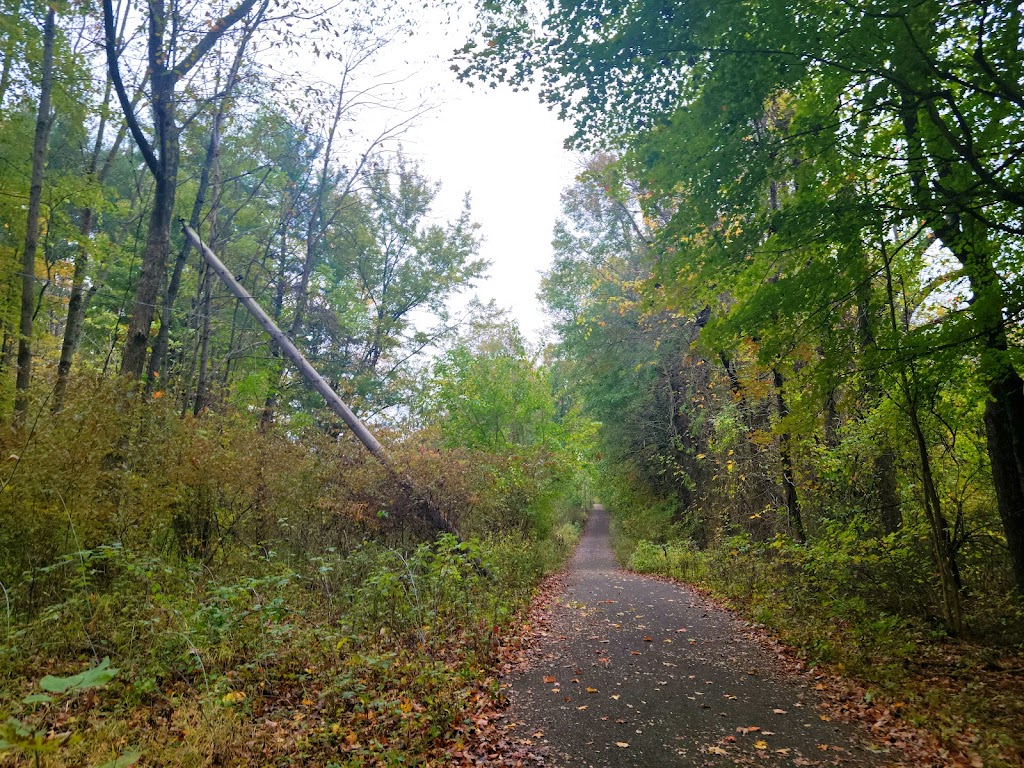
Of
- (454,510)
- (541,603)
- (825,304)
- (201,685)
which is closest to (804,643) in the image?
(825,304)

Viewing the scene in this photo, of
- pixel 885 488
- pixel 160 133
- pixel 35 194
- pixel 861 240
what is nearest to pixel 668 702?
pixel 861 240

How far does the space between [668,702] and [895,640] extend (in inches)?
121

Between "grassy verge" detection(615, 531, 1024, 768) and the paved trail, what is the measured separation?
626mm

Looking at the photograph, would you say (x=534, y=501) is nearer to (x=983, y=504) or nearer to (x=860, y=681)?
(x=983, y=504)

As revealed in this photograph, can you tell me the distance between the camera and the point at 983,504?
28.3ft

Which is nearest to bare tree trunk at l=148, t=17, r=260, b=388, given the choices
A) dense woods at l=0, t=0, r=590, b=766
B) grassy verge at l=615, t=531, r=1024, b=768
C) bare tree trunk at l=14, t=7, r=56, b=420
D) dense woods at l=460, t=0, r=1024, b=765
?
dense woods at l=0, t=0, r=590, b=766

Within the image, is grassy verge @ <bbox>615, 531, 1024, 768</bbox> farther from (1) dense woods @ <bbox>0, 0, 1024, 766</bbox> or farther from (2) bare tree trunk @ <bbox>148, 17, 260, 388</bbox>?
(2) bare tree trunk @ <bbox>148, 17, 260, 388</bbox>

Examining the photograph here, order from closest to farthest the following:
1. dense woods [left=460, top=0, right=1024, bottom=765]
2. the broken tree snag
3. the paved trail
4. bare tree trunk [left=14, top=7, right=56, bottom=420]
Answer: the paved trail < dense woods [left=460, top=0, right=1024, bottom=765] < bare tree trunk [left=14, top=7, right=56, bottom=420] < the broken tree snag

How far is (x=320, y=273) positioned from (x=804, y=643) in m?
19.1

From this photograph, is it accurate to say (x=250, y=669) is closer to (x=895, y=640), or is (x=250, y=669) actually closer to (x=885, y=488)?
(x=895, y=640)

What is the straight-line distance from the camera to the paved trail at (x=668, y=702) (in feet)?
14.1

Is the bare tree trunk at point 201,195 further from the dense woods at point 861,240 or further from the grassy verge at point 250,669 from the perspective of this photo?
the dense woods at point 861,240

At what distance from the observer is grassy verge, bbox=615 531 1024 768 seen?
4543 mm

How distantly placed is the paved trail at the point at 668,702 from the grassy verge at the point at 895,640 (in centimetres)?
63
